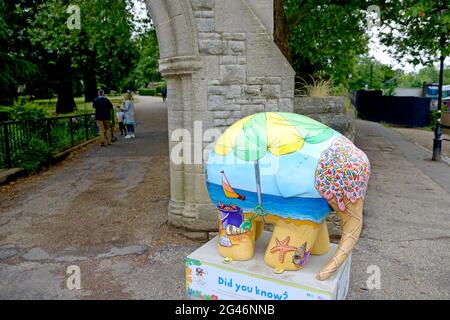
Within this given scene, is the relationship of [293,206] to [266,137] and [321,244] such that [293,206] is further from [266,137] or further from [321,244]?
[321,244]

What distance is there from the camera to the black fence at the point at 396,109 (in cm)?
2219

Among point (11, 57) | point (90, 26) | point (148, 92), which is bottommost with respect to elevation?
point (148, 92)

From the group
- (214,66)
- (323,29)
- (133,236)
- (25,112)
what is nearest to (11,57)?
(25,112)

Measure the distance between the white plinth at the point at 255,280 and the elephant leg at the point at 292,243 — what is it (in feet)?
0.25

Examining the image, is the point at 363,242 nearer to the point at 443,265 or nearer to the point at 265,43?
the point at 443,265

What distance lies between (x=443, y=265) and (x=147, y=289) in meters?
3.47

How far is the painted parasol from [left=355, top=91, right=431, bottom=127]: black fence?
21118mm

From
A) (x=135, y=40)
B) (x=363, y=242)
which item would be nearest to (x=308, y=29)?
(x=135, y=40)

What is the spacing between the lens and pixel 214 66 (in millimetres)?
5293

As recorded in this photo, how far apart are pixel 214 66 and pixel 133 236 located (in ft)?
8.68

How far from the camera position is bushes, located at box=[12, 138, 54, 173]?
9453 millimetres

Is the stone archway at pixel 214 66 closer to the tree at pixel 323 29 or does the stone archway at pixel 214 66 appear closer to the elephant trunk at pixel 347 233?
the elephant trunk at pixel 347 233

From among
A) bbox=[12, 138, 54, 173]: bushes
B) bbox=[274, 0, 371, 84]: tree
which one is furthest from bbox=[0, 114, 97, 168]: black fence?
bbox=[274, 0, 371, 84]: tree

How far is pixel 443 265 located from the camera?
15.5ft
